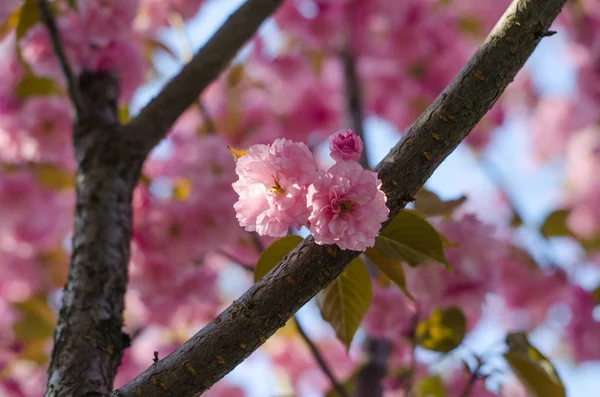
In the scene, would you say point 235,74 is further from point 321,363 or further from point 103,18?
point 321,363

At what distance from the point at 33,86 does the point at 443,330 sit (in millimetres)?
1331

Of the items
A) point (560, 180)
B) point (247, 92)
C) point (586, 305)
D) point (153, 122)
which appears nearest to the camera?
point (153, 122)

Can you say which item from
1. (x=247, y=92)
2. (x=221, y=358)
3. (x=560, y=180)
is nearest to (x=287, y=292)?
(x=221, y=358)

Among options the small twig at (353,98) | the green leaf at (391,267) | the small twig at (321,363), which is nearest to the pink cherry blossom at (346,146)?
the green leaf at (391,267)

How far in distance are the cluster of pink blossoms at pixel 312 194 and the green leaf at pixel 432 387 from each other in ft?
3.81

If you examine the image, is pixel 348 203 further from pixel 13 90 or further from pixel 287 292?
pixel 13 90

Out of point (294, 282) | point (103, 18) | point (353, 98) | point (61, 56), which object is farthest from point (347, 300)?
point (353, 98)

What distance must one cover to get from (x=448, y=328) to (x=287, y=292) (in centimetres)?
66

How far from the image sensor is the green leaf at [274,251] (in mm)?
804

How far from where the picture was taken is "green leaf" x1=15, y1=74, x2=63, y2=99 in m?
1.83

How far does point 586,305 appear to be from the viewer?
6.38 feet

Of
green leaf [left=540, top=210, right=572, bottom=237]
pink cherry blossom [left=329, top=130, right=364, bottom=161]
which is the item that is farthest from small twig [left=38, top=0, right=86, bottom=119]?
green leaf [left=540, top=210, right=572, bottom=237]

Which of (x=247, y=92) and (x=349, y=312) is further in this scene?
(x=247, y=92)

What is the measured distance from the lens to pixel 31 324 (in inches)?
72.5
